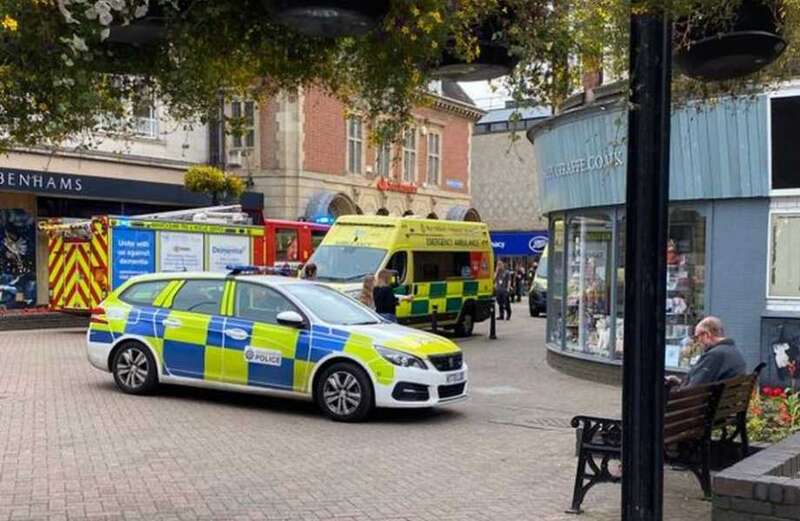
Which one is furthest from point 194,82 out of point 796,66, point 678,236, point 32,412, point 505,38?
point 678,236

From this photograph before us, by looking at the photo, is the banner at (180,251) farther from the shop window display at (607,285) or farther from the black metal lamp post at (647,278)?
the black metal lamp post at (647,278)

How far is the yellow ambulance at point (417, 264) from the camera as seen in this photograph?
1742 cm

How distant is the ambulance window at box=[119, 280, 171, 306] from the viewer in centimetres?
1071

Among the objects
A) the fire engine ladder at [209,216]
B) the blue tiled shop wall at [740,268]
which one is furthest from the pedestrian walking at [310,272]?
the blue tiled shop wall at [740,268]

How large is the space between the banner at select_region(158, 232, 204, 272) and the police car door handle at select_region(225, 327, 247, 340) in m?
10.0

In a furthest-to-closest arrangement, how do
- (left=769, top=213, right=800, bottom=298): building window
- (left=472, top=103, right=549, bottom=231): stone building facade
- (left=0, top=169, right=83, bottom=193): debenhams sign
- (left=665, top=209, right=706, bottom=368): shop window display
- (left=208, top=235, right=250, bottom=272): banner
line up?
(left=472, top=103, right=549, bottom=231): stone building facade, (left=0, top=169, right=83, bottom=193): debenhams sign, (left=208, top=235, right=250, bottom=272): banner, (left=665, top=209, right=706, bottom=368): shop window display, (left=769, top=213, right=800, bottom=298): building window

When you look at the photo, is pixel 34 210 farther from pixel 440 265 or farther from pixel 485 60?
pixel 485 60

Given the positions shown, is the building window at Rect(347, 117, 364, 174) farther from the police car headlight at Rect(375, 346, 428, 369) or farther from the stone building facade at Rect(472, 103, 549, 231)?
the police car headlight at Rect(375, 346, 428, 369)

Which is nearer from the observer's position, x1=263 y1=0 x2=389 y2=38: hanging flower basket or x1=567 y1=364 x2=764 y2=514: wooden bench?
x1=263 y1=0 x2=389 y2=38: hanging flower basket

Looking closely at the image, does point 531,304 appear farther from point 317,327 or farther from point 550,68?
point 550,68

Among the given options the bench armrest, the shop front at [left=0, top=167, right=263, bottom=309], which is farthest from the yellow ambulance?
the bench armrest

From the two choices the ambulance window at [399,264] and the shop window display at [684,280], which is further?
the ambulance window at [399,264]

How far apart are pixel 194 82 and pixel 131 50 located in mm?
356

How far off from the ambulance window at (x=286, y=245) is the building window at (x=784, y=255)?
14.5 metres
